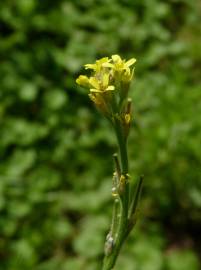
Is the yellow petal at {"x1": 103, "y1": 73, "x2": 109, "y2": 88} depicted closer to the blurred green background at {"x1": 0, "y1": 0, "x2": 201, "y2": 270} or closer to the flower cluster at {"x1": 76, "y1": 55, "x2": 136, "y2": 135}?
the flower cluster at {"x1": 76, "y1": 55, "x2": 136, "y2": 135}

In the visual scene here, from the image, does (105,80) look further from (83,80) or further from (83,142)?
(83,142)

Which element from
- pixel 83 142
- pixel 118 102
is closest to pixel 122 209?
pixel 118 102

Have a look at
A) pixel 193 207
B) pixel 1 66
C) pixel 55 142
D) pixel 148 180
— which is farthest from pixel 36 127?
pixel 193 207

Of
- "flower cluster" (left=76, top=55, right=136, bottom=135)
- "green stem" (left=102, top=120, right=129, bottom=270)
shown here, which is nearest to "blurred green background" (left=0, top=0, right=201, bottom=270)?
"green stem" (left=102, top=120, right=129, bottom=270)

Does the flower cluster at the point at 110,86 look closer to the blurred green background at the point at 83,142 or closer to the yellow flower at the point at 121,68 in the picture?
the yellow flower at the point at 121,68

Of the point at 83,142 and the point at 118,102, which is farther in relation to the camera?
the point at 83,142

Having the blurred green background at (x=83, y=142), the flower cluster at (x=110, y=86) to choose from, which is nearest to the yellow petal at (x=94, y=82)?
the flower cluster at (x=110, y=86)
